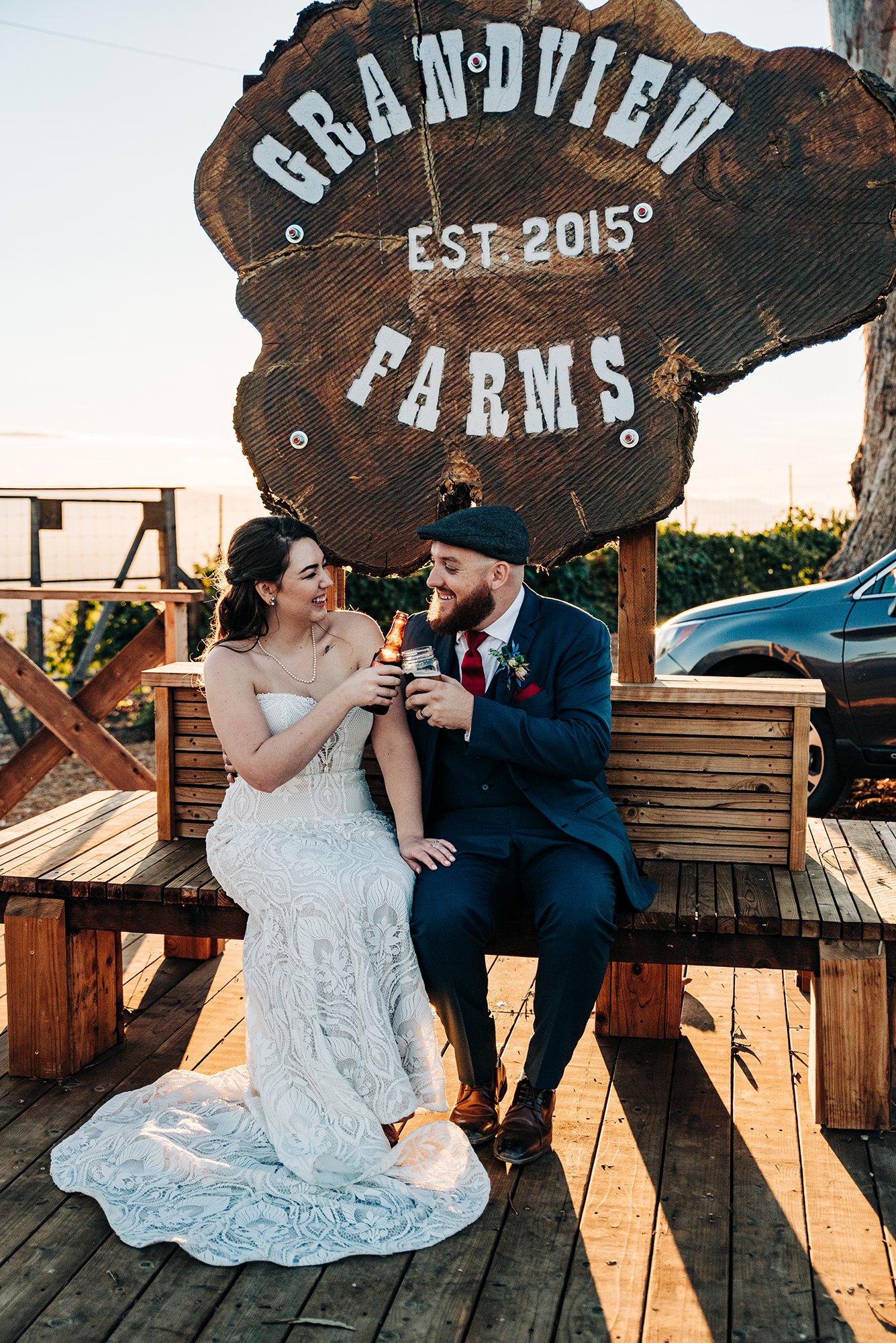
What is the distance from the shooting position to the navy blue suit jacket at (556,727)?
2.95 metres

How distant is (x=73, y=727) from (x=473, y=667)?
3.93 meters

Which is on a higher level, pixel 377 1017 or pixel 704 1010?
pixel 377 1017

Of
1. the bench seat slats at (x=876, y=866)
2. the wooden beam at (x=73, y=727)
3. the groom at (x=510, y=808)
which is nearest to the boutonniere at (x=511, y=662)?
the groom at (x=510, y=808)

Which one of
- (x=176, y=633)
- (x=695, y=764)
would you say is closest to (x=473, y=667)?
(x=695, y=764)

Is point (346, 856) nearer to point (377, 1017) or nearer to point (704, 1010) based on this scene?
point (377, 1017)

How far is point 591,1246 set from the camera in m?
2.52

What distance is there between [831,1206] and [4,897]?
7.85ft

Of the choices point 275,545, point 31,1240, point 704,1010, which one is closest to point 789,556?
point 704,1010

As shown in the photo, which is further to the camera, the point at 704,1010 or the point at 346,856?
the point at 704,1010

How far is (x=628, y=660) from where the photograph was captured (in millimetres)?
3486

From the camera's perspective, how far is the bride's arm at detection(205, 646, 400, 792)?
9.58 ft

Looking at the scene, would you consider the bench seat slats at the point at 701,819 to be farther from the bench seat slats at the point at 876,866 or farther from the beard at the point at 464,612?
the beard at the point at 464,612

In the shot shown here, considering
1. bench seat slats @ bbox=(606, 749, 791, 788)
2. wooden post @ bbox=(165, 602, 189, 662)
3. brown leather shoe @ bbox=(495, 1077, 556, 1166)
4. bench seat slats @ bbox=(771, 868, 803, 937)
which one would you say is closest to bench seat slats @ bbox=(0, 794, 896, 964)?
bench seat slats @ bbox=(771, 868, 803, 937)

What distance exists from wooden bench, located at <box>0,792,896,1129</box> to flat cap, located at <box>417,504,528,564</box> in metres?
0.99
